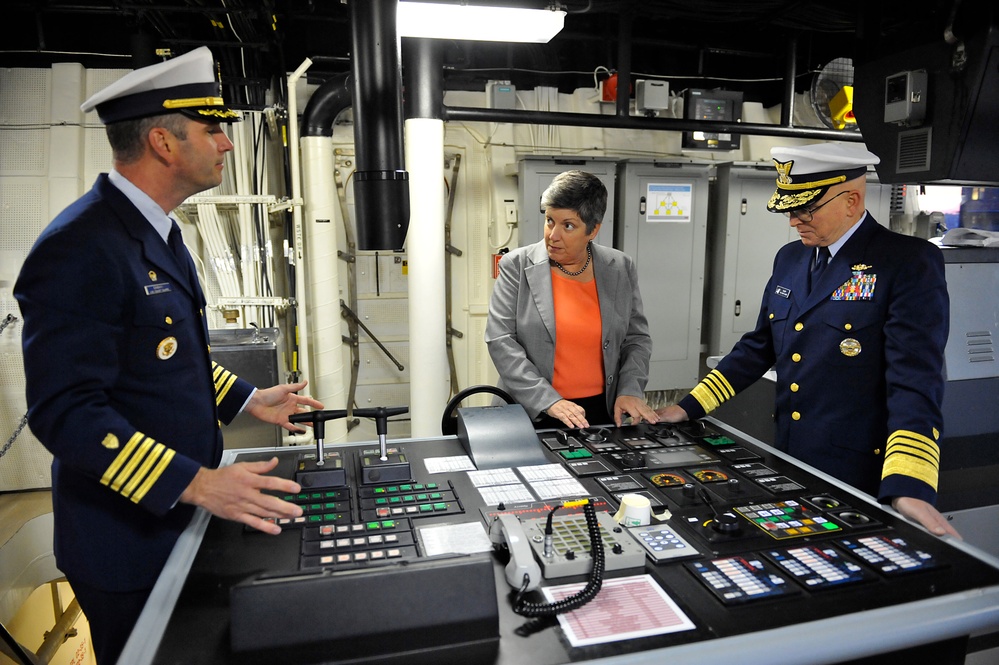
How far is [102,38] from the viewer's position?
3820 millimetres

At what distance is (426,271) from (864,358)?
6.86 ft

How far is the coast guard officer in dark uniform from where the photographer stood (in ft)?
3.67

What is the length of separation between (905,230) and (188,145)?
515cm

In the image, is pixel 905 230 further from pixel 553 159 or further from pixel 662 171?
pixel 553 159

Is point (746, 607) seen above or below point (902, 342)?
below

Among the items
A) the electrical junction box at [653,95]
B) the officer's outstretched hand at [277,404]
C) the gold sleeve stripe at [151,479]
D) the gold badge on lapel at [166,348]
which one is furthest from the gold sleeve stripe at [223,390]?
the electrical junction box at [653,95]

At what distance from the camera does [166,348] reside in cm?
132

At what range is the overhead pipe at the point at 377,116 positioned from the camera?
4.85 feet

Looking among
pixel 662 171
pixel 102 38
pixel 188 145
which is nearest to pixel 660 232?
pixel 662 171

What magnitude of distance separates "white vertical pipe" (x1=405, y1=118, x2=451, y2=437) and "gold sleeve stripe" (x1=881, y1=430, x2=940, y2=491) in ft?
7.38

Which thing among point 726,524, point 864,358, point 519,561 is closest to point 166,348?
point 519,561

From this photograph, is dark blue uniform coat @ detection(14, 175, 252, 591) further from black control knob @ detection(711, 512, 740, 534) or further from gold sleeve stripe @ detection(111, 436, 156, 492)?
black control knob @ detection(711, 512, 740, 534)

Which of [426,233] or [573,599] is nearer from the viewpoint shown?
[573,599]

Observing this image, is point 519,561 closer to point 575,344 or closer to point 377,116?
point 377,116
